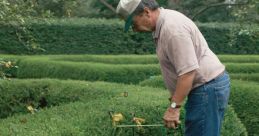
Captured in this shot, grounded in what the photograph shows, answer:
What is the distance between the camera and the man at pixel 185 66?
3920mm

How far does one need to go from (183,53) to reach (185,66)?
8 centimetres

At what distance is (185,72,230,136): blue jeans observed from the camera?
163 inches

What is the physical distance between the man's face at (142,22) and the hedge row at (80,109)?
3.59 feet

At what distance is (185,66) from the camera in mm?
3900

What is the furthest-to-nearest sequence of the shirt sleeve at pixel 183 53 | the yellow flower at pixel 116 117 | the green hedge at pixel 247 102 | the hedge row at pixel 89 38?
1. the hedge row at pixel 89 38
2. the green hedge at pixel 247 102
3. the yellow flower at pixel 116 117
4. the shirt sleeve at pixel 183 53

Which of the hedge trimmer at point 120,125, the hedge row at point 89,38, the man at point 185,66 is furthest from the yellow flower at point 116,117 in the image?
the hedge row at point 89,38

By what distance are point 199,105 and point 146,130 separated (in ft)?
4.78

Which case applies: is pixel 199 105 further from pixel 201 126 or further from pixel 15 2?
pixel 15 2

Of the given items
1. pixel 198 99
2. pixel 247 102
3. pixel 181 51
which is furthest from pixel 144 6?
pixel 247 102

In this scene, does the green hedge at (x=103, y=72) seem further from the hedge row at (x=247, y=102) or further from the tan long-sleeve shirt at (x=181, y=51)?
the tan long-sleeve shirt at (x=181, y=51)

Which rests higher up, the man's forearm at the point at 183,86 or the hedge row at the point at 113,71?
the man's forearm at the point at 183,86

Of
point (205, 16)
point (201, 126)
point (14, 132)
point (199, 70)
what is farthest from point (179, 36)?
point (205, 16)

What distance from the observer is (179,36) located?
12.8 ft

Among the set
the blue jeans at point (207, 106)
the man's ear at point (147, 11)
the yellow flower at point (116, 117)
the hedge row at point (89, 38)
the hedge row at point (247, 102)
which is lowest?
the hedge row at point (89, 38)
